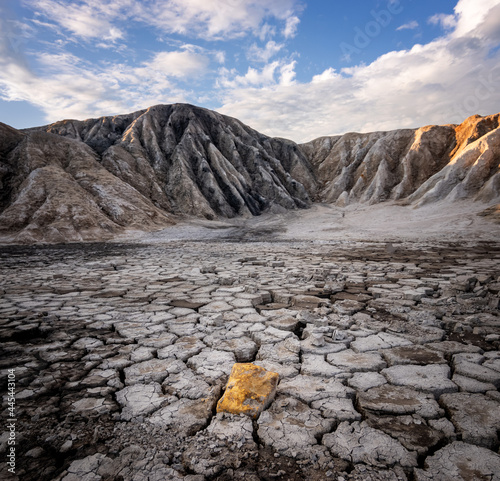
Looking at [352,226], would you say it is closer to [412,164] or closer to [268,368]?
[412,164]

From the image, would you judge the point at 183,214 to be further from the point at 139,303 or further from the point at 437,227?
the point at 139,303

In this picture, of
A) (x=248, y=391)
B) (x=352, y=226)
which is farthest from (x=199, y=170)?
(x=248, y=391)

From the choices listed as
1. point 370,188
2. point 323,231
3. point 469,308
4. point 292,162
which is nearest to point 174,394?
point 469,308

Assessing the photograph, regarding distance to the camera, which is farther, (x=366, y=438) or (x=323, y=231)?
(x=323, y=231)

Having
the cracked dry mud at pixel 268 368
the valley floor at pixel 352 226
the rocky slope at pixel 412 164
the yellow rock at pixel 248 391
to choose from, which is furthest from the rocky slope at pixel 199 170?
the yellow rock at pixel 248 391

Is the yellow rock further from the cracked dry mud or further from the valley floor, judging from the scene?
the valley floor

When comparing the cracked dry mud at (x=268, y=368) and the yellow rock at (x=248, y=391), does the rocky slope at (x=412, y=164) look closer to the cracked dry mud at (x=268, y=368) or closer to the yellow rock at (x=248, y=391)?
the cracked dry mud at (x=268, y=368)
